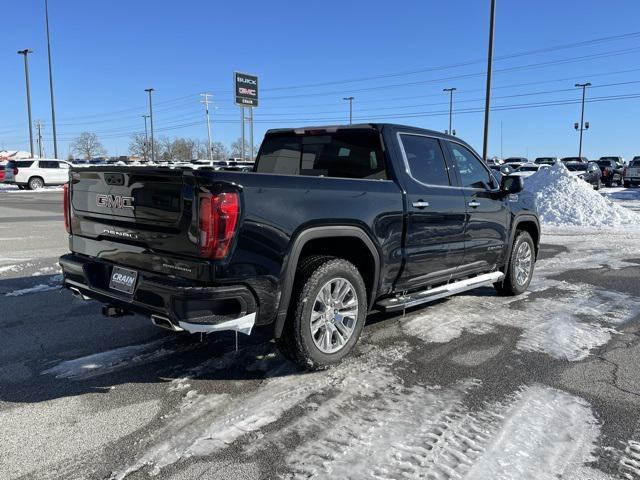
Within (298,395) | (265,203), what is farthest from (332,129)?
(298,395)

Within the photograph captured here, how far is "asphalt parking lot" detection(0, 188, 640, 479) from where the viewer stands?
2.76 metres

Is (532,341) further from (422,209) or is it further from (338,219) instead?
(338,219)

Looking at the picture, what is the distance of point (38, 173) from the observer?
100 feet

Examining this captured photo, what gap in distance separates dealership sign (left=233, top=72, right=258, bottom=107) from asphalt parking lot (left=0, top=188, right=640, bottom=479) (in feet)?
135

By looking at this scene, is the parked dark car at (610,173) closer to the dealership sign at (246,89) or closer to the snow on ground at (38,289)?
the dealership sign at (246,89)

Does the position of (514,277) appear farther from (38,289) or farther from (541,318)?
(38,289)

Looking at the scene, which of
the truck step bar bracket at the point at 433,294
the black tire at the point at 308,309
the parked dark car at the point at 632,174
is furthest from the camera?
the parked dark car at the point at 632,174

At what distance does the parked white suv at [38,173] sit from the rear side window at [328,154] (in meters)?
28.4

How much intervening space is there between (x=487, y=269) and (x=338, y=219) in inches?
108

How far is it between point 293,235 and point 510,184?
3.35m

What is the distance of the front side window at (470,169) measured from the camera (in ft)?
17.7

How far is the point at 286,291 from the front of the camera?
3.52 metres

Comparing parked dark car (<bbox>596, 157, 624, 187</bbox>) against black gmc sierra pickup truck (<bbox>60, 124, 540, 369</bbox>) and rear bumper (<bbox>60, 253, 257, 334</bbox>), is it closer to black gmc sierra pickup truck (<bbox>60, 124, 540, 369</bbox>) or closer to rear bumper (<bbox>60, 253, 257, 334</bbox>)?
black gmc sierra pickup truck (<bbox>60, 124, 540, 369</bbox>)

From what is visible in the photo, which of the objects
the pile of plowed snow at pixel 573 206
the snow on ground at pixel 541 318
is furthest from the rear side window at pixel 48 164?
the snow on ground at pixel 541 318
